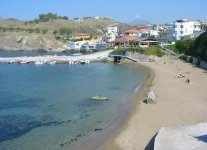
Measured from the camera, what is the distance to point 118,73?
211ft

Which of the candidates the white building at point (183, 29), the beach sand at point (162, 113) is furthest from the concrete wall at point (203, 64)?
the white building at point (183, 29)

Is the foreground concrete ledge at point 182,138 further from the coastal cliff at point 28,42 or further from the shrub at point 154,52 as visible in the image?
the coastal cliff at point 28,42

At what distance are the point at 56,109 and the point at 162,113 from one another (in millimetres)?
10064

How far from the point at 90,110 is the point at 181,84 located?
49.2ft

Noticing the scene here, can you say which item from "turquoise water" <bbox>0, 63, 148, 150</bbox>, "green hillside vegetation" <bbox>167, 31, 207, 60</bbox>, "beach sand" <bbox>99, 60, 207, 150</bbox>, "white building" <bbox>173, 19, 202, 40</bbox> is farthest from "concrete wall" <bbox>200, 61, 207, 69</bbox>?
"white building" <bbox>173, 19, 202, 40</bbox>

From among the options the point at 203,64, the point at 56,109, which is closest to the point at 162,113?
the point at 56,109

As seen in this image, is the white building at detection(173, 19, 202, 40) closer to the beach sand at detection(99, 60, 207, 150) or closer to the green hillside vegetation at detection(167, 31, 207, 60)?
the green hillside vegetation at detection(167, 31, 207, 60)

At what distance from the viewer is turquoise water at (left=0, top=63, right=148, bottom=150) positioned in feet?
83.5

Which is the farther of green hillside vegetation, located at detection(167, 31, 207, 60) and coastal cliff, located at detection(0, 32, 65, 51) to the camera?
coastal cliff, located at detection(0, 32, 65, 51)

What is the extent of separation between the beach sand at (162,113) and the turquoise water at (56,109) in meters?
2.33

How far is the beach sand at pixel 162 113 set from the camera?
23672 mm

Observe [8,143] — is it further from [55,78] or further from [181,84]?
[55,78]

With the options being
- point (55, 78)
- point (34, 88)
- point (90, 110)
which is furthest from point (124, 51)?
point (90, 110)

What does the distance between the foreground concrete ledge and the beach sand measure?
1.28m
